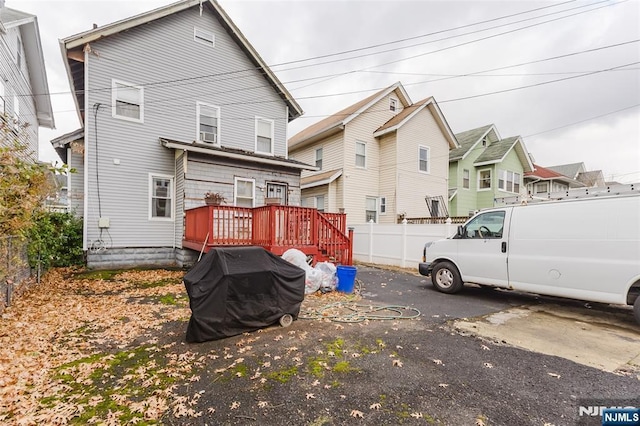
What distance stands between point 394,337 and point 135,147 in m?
11.2

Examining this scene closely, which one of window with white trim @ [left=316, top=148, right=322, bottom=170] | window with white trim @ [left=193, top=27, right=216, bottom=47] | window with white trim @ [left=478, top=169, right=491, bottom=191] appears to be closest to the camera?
window with white trim @ [left=193, top=27, right=216, bottom=47]

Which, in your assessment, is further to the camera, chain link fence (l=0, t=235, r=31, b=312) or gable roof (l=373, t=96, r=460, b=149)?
gable roof (l=373, t=96, r=460, b=149)

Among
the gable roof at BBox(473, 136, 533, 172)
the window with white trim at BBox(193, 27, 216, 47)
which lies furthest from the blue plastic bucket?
the gable roof at BBox(473, 136, 533, 172)

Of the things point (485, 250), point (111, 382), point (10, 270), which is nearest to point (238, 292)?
point (111, 382)

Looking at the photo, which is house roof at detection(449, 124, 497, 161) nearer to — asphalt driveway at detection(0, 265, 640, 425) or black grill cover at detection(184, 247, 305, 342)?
asphalt driveway at detection(0, 265, 640, 425)

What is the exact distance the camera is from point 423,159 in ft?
58.1

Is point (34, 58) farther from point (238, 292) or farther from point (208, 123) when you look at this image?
point (238, 292)

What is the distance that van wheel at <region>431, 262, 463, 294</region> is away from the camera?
7246 millimetres

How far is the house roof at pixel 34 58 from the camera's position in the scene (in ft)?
37.3

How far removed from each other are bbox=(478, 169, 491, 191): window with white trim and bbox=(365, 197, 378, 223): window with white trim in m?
9.66

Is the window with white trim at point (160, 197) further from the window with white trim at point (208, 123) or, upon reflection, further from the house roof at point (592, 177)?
the house roof at point (592, 177)

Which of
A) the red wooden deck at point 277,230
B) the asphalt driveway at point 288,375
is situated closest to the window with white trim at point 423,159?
the red wooden deck at point 277,230

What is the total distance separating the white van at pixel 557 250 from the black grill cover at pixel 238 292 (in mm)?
4478

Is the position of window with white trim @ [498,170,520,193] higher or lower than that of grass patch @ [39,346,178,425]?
higher
